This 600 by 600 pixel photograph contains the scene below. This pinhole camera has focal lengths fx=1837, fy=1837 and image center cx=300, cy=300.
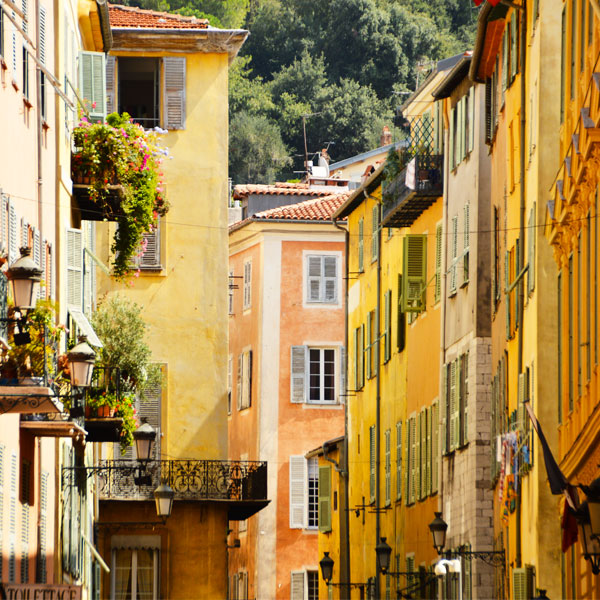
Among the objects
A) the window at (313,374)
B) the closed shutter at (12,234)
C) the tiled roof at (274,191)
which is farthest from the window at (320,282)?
the closed shutter at (12,234)

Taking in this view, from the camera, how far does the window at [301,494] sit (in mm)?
51188

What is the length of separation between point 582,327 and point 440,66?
51.7 ft

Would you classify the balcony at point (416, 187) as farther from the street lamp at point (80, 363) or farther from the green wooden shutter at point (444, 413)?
the street lamp at point (80, 363)

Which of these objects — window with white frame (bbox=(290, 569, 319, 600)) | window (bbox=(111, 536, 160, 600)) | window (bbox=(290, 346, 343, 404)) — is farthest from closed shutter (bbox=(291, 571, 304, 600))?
window (bbox=(111, 536, 160, 600))

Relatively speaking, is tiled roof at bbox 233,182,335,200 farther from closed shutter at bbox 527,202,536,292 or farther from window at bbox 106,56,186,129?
closed shutter at bbox 527,202,536,292

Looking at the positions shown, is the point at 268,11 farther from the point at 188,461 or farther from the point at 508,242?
the point at 508,242

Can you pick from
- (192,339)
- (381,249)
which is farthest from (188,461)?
(381,249)

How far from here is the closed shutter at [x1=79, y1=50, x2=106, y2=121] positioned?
3052 cm

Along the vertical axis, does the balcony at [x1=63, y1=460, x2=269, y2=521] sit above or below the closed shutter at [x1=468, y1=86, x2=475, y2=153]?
below

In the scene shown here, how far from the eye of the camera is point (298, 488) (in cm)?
5125

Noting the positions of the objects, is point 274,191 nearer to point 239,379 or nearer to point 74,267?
point 239,379

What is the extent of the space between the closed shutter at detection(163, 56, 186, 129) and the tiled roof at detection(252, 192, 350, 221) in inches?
495

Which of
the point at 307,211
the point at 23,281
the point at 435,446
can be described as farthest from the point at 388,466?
the point at 23,281

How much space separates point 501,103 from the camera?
1193 inches
